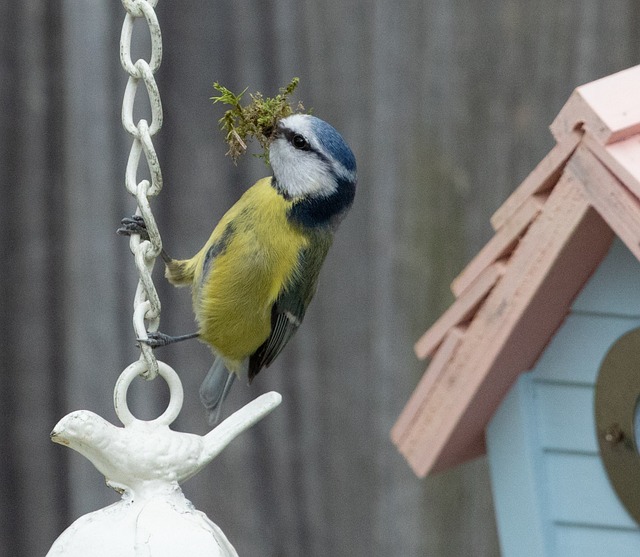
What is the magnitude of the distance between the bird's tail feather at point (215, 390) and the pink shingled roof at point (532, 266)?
40cm

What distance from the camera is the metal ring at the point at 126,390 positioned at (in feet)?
3.80

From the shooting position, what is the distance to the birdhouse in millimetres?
1349

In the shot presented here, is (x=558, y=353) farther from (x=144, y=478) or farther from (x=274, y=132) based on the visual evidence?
(x=144, y=478)

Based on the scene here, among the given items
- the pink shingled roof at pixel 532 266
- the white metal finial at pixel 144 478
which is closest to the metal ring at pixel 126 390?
the white metal finial at pixel 144 478

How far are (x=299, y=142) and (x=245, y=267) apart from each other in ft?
0.90

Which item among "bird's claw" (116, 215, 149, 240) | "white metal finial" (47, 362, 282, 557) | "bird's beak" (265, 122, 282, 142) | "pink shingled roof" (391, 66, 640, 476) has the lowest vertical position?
"white metal finial" (47, 362, 282, 557)

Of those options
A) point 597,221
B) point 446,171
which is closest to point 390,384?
point 446,171

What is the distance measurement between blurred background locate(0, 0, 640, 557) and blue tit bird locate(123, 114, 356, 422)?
10 centimetres

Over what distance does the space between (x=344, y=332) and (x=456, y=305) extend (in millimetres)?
503

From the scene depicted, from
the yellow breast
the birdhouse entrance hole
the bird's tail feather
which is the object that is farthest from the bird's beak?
the birdhouse entrance hole

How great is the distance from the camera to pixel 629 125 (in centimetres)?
131

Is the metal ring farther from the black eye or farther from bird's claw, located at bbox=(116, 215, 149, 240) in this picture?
the black eye

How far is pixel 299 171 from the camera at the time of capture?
1755mm

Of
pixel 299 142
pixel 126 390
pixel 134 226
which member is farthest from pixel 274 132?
pixel 126 390
